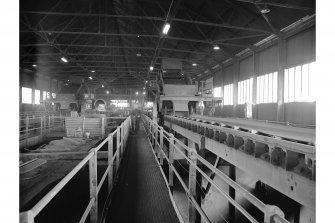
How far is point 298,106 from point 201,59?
40.7 feet

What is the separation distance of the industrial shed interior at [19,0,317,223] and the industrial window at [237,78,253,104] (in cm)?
9

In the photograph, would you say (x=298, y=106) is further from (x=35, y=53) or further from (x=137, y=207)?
(x=35, y=53)

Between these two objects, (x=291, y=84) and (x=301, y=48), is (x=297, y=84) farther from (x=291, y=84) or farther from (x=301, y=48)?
(x=301, y=48)

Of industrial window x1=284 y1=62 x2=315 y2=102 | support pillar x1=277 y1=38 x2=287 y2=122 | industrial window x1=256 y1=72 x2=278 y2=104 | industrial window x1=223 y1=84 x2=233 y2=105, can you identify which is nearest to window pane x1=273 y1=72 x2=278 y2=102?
industrial window x1=256 y1=72 x2=278 y2=104

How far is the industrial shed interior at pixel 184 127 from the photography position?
2951 mm

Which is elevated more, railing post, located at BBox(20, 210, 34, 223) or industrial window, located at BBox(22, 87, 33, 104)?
industrial window, located at BBox(22, 87, 33, 104)

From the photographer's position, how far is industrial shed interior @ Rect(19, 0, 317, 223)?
2.95 m

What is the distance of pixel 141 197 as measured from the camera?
4.10 meters

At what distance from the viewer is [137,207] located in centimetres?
372

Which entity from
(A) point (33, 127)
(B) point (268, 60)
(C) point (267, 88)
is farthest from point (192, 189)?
(B) point (268, 60)

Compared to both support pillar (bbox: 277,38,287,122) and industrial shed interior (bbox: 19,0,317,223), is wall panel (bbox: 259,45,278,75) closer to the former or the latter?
industrial shed interior (bbox: 19,0,317,223)

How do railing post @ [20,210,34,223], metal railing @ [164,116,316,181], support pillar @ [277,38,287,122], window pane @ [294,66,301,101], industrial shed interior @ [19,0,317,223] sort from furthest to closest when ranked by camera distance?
support pillar @ [277,38,287,122] → window pane @ [294,66,301,101] → industrial shed interior @ [19,0,317,223] → metal railing @ [164,116,316,181] → railing post @ [20,210,34,223]

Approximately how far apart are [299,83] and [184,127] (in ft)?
27.1
